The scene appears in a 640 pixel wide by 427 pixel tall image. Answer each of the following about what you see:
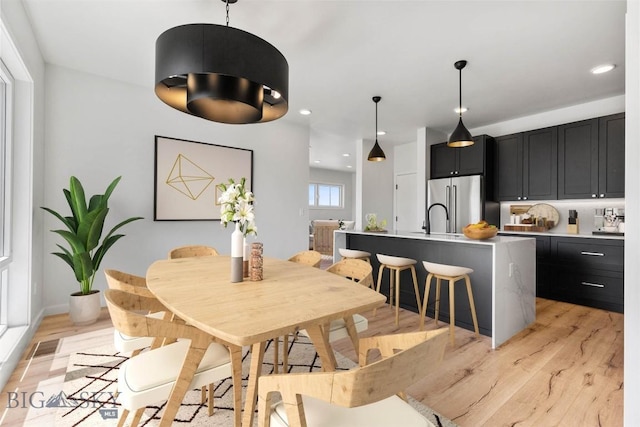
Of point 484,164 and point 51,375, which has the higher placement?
point 484,164

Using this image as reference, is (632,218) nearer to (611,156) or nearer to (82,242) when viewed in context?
(611,156)

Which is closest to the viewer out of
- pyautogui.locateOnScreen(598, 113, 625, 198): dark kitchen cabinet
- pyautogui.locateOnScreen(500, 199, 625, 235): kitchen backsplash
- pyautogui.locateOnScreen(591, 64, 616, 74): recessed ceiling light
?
pyautogui.locateOnScreen(591, 64, 616, 74): recessed ceiling light

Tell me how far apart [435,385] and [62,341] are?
9.63 ft

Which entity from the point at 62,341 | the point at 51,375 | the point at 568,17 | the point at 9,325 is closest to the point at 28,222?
the point at 9,325

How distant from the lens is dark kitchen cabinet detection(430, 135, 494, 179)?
4562 mm

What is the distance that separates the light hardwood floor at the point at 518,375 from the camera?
1636 mm

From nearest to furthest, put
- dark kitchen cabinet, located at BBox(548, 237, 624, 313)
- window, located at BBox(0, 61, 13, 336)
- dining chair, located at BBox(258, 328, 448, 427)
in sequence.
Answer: dining chair, located at BBox(258, 328, 448, 427) → window, located at BBox(0, 61, 13, 336) → dark kitchen cabinet, located at BBox(548, 237, 624, 313)

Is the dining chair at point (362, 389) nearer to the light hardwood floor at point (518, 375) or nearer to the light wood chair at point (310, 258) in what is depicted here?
the light hardwood floor at point (518, 375)

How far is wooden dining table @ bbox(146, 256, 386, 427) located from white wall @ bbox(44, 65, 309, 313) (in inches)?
79.3

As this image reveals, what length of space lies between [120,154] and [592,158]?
5.65m

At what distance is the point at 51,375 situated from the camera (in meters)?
2.00

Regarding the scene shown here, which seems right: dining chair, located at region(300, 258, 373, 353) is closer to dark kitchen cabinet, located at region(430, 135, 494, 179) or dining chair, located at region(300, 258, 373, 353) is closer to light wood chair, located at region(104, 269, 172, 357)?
light wood chair, located at region(104, 269, 172, 357)

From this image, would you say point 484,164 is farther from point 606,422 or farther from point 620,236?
point 606,422

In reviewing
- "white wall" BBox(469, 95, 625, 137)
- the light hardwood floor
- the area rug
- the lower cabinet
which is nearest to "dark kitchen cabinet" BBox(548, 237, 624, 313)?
the lower cabinet
